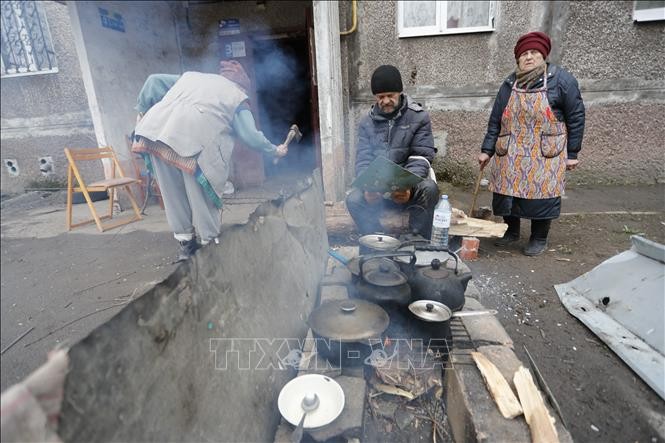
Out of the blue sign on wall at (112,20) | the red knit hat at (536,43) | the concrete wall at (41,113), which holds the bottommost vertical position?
the concrete wall at (41,113)

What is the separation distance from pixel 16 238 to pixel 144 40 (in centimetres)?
Result: 720

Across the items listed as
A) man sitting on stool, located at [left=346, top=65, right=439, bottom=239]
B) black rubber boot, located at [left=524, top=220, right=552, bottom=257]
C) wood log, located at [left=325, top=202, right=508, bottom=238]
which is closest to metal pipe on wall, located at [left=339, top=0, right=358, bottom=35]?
man sitting on stool, located at [left=346, top=65, right=439, bottom=239]

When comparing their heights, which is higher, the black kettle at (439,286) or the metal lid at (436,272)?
the metal lid at (436,272)

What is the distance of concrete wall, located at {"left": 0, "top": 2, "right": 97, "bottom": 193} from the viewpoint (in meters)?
0.62

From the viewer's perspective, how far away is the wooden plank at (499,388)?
1.46 metres

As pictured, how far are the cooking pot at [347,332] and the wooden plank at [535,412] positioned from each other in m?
0.69

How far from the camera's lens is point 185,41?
685cm

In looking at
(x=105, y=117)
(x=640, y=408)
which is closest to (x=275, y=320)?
(x=640, y=408)

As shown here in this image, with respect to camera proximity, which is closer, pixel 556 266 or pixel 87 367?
pixel 87 367

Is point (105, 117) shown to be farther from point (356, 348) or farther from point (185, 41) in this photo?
point (356, 348)

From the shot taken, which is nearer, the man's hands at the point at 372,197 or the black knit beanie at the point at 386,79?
the black knit beanie at the point at 386,79

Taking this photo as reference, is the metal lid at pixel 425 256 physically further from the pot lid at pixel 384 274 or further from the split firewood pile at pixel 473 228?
the split firewood pile at pixel 473 228

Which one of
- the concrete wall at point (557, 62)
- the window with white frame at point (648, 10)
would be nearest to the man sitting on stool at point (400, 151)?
the concrete wall at point (557, 62)

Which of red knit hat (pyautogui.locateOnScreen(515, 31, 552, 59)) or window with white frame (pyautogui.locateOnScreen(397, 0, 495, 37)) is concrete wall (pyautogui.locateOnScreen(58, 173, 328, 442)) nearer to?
red knit hat (pyautogui.locateOnScreen(515, 31, 552, 59))
